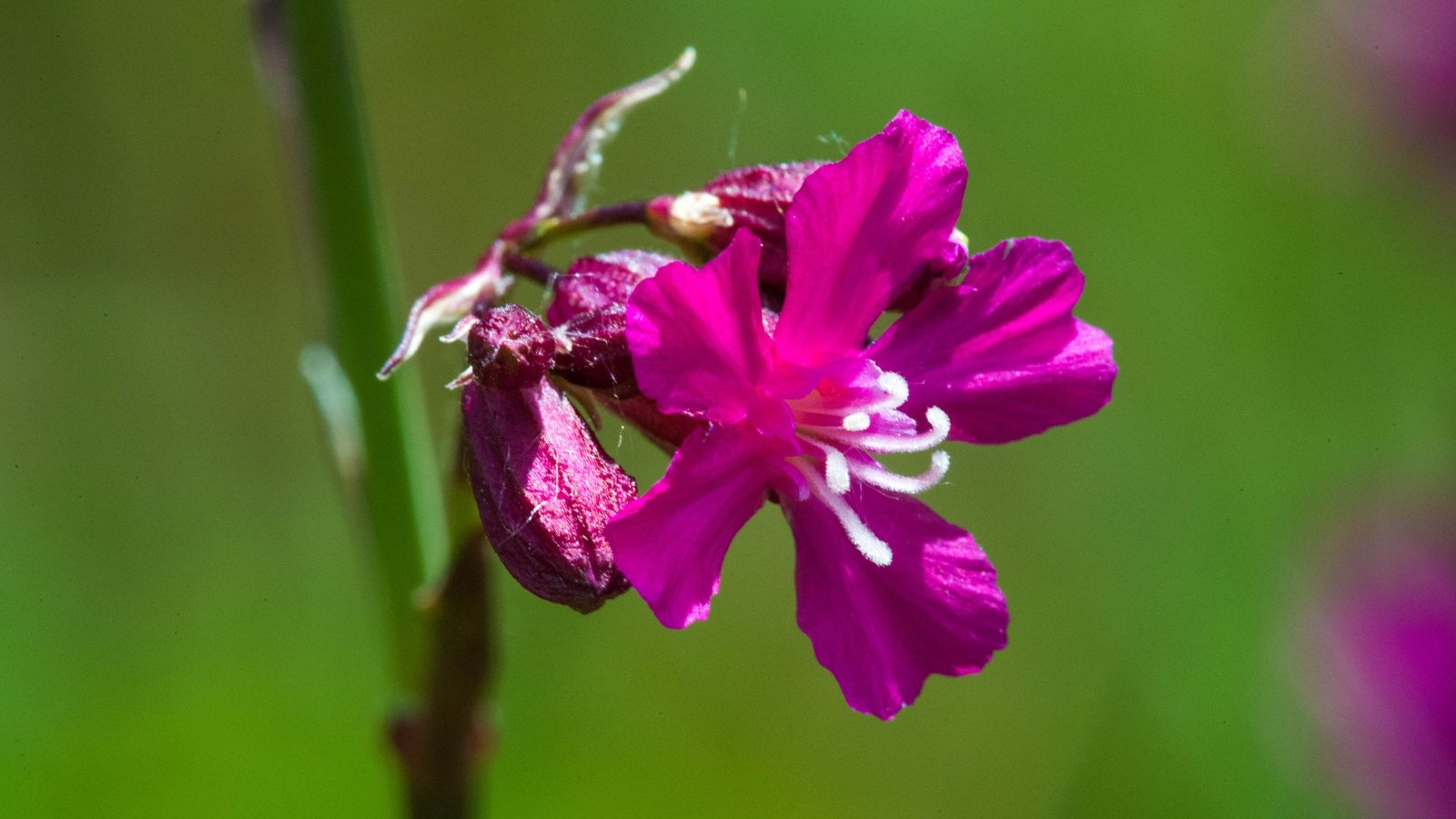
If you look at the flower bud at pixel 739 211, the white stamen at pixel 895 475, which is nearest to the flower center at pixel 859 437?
the white stamen at pixel 895 475

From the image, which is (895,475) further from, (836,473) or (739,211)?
(739,211)

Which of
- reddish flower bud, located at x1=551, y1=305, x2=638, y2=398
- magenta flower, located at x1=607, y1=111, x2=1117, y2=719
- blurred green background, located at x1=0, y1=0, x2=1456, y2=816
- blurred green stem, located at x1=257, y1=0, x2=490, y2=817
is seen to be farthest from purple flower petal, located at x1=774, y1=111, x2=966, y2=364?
blurred green background, located at x1=0, y1=0, x2=1456, y2=816

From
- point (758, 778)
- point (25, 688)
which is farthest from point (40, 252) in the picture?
point (758, 778)

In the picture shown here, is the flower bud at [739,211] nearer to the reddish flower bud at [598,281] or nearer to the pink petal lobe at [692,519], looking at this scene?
the reddish flower bud at [598,281]

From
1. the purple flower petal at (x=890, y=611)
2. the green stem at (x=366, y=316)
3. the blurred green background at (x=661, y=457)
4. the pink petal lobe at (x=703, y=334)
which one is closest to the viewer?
the pink petal lobe at (x=703, y=334)

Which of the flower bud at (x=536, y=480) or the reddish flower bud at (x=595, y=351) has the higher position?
the reddish flower bud at (x=595, y=351)

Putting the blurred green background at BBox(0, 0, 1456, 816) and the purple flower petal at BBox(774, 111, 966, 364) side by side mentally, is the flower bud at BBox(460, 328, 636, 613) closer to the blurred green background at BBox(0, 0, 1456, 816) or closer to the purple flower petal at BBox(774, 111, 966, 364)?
the purple flower petal at BBox(774, 111, 966, 364)

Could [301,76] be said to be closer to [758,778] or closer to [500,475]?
[500,475]
